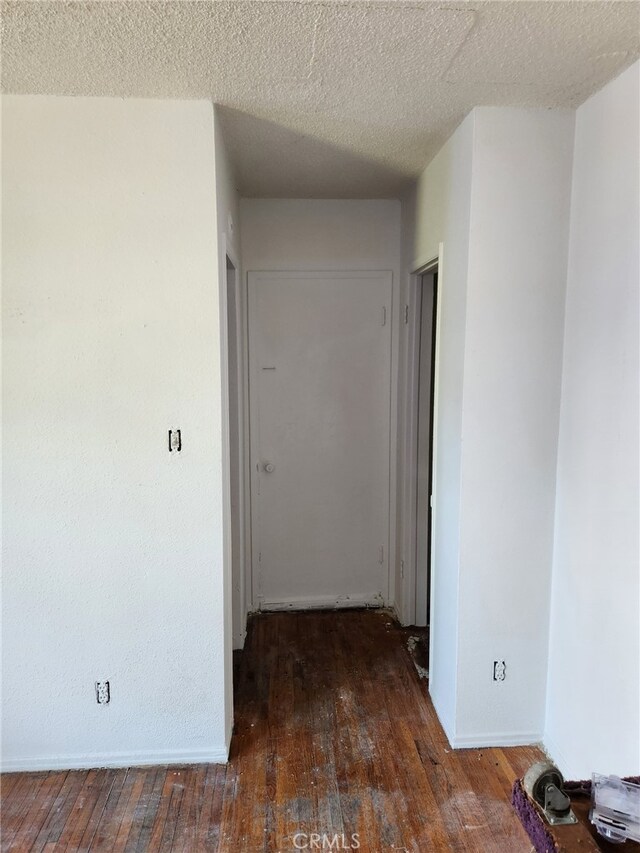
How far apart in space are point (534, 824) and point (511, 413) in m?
1.36

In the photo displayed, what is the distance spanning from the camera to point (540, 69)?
66.4 inches

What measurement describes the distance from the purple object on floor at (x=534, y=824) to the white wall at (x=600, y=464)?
75 centimetres

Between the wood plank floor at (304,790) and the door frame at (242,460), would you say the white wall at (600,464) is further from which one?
the door frame at (242,460)

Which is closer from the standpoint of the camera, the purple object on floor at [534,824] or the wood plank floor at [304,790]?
the purple object on floor at [534,824]

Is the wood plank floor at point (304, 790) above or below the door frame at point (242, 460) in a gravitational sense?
below

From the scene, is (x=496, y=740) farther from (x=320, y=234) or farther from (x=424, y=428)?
(x=320, y=234)

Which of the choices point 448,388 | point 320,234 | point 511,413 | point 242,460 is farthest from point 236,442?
point 511,413

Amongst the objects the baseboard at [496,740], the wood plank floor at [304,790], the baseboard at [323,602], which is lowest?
the wood plank floor at [304,790]

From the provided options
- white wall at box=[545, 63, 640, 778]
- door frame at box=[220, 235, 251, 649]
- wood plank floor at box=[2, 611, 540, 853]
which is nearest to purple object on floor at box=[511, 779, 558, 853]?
white wall at box=[545, 63, 640, 778]

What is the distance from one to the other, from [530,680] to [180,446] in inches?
66.1

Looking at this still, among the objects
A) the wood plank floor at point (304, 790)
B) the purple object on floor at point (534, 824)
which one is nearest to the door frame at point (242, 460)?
the wood plank floor at point (304, 790)

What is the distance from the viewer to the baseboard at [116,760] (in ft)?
6.95

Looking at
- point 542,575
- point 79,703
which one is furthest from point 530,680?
point 79,703

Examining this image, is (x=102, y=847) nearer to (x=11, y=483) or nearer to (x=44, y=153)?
(x=11, y=483)
